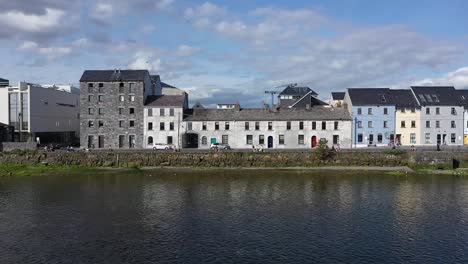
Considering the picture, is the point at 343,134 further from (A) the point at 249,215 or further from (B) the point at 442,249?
(B) the point at 442,249

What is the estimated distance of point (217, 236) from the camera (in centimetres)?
3259

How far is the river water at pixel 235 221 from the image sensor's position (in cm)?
2894

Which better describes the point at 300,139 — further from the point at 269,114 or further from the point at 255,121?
the point at 255,121


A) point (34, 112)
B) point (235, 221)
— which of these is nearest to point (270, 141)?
point (235, 221)

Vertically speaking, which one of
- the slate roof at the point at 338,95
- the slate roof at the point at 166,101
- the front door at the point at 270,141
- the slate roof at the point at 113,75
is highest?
the slate roof at the point at 113,75

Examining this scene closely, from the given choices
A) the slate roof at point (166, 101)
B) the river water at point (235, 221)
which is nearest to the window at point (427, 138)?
the river water at point (235, 221)

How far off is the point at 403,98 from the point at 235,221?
62023 millimetres

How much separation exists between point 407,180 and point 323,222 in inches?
1110

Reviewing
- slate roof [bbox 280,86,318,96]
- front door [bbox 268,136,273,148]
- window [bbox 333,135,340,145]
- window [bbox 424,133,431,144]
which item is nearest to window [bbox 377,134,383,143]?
window [bbox 424,133,431,144]

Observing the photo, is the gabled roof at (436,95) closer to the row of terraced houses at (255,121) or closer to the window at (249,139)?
the row of terraced houses at (255,121)

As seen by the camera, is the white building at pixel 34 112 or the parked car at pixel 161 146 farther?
the white building at pixel 34 112

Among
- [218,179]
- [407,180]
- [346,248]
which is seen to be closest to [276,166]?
[218,179]

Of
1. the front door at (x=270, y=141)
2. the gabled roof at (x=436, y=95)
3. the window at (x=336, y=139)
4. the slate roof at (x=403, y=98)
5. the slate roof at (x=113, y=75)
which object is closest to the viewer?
the window at (x=336, y=139)

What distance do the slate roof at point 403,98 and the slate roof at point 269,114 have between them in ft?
35.7
